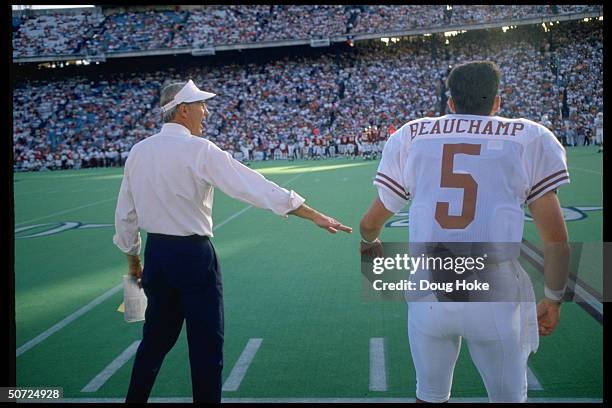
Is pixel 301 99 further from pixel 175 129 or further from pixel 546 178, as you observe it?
pixel 546 178

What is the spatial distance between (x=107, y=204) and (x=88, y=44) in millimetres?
28520

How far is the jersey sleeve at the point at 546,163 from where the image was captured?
91.1 inches

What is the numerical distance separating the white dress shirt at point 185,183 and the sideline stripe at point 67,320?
7.42 feet

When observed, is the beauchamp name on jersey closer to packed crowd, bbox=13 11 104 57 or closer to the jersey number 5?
the jersey number 5

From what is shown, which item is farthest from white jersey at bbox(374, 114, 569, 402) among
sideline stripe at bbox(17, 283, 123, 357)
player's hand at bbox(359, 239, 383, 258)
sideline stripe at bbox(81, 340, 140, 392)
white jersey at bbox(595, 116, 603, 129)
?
white jersey at bbox(595, 116, 603, 129)

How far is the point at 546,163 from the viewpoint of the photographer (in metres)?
2.32

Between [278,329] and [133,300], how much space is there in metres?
1.69

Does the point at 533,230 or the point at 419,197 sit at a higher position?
the point at 419,197

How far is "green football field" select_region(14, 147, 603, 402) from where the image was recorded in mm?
3850

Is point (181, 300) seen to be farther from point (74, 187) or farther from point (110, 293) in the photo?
point (74, 187)

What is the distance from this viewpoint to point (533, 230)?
8.62m

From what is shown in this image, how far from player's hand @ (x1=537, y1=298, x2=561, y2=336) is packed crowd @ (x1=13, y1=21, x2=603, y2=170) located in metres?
26.1

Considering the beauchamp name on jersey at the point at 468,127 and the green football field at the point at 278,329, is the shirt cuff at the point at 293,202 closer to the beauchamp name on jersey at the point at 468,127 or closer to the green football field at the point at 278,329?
the beauchamp name on jersey at the point at 468,127
